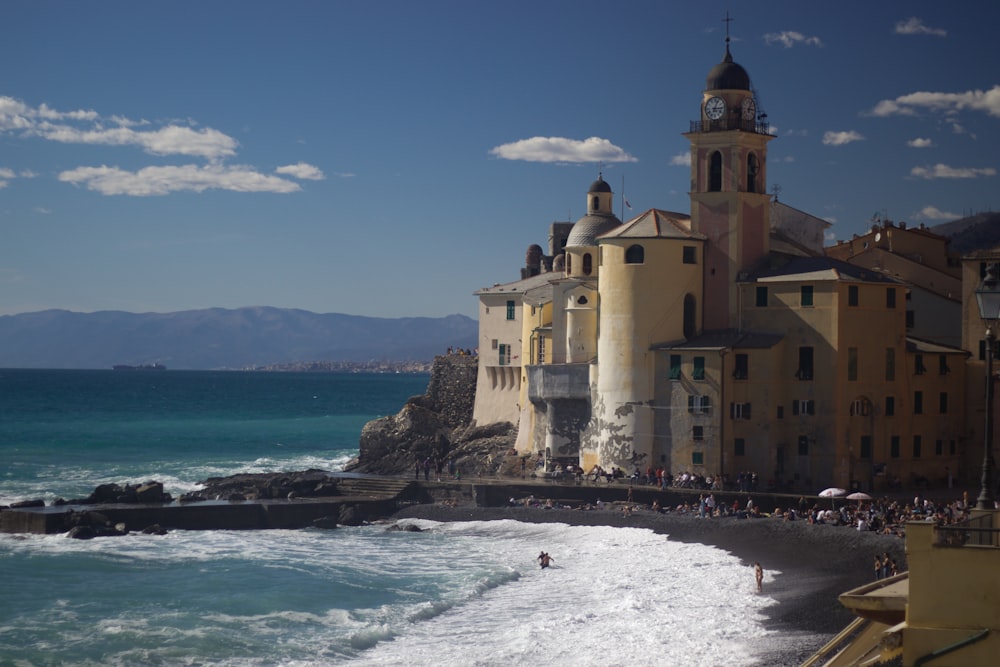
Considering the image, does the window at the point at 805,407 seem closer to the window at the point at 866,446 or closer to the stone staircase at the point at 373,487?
the window at the point at 866,446

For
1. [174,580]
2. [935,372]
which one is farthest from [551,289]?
[174,580]

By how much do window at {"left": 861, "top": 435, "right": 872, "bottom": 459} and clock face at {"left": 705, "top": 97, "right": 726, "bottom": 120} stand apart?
14399mm

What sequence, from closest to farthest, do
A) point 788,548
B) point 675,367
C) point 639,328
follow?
point 788,548 → point 675,367 → point 639,328

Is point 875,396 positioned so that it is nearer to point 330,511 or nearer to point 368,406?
point 330,511

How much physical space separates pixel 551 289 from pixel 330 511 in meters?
16.8

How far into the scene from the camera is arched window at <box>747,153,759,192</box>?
57.8m

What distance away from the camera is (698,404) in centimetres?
5488

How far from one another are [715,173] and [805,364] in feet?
29.5

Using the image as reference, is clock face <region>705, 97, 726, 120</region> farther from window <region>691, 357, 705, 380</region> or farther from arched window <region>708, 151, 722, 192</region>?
window <region>691, 357, 705, 380</region>

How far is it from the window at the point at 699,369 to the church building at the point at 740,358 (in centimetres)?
6

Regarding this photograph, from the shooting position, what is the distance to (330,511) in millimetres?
58469

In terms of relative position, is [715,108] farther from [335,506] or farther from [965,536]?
[965,536]

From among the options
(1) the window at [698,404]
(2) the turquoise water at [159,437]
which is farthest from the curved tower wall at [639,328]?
(2) the turquoise water at [159,437]

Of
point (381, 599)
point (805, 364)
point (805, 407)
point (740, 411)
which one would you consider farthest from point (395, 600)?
point (805, 364)
